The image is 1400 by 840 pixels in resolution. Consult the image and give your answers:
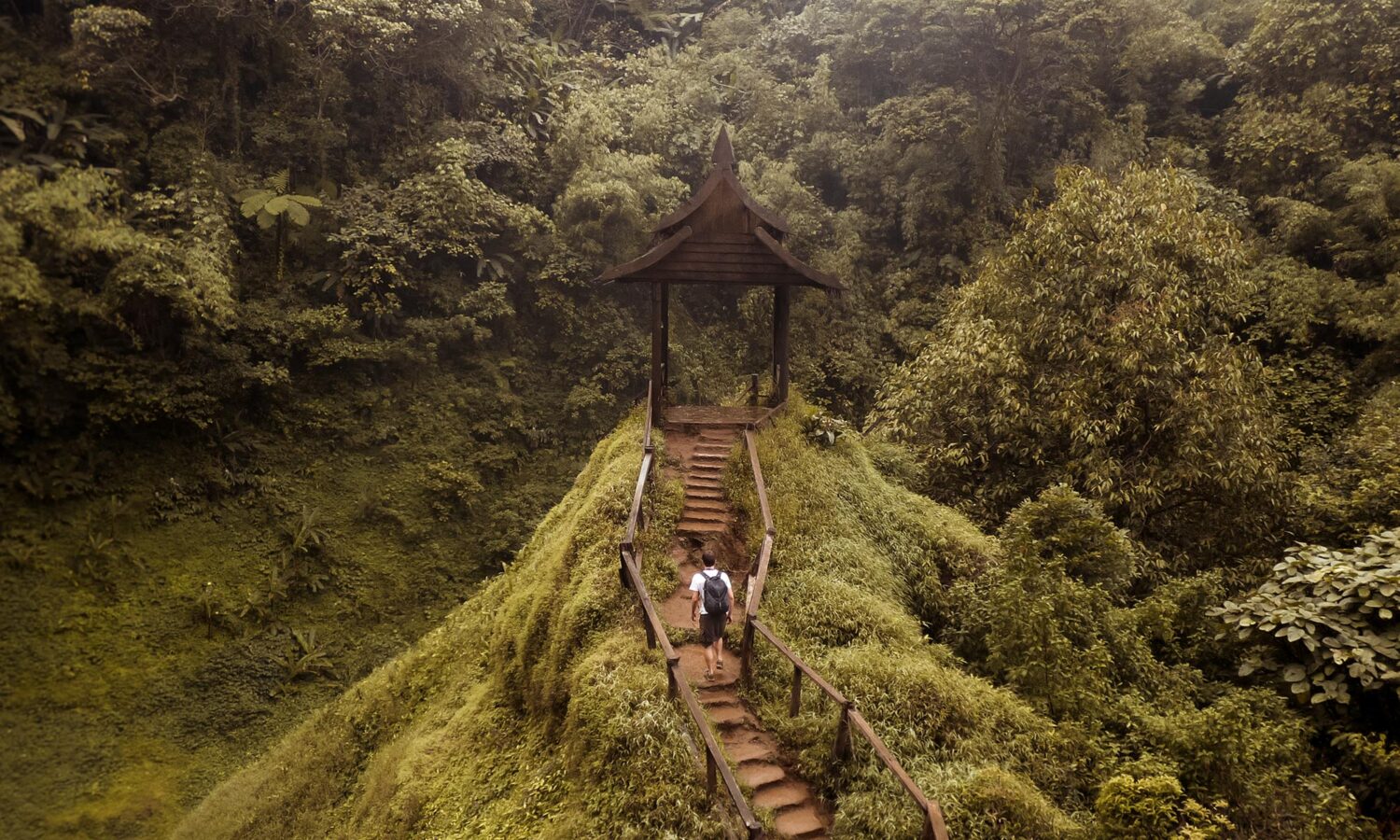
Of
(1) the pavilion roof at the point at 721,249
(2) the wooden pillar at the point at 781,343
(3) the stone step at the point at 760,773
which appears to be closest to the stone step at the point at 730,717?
(3) the stone step at the point at 760,773

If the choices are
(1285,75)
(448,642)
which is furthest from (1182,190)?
(448,642)

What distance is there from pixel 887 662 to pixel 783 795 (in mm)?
2038

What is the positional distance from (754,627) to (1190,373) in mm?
8849

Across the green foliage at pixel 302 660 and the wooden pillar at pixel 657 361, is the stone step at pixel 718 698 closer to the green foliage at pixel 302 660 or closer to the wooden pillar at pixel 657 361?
the wooden pillar at pixel 657 361

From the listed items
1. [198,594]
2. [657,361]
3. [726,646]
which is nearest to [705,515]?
[726,646]

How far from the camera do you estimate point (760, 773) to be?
23.6 ft

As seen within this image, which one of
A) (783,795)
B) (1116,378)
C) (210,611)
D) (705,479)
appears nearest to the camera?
(783,795)

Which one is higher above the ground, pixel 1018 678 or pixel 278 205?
pixel 278 205

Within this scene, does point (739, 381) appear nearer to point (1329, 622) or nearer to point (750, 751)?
point (1329, 622)

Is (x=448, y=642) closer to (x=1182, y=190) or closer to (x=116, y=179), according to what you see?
(x=116, y=179)

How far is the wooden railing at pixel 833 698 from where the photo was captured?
19.0 feet

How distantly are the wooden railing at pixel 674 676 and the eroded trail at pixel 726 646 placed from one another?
397 millimetres

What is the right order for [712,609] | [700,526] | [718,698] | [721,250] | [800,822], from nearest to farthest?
[800,822]
[718,698]
[712,609]
[700,526]
[721,250]

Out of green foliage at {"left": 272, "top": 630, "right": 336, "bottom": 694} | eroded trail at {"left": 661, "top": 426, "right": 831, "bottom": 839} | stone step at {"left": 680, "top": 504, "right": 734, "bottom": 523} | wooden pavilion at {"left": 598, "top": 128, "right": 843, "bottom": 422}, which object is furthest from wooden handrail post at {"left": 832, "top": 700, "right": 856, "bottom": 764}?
green foliage at {"left": 272, "top": 630, "right": 336, "bottom": 694}
